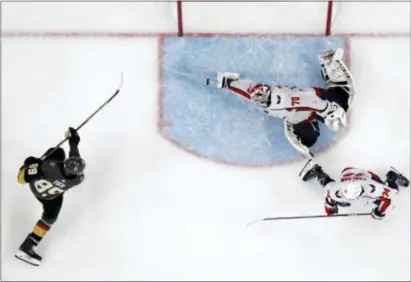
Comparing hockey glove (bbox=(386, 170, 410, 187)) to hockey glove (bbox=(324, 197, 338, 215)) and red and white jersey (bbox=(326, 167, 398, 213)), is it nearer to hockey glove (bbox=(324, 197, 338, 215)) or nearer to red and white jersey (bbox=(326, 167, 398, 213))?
red and white jersey (bbox=(326, 167, 398, 213))

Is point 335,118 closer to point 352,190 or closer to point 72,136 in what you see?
point 352,190

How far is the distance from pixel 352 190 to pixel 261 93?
660 mm

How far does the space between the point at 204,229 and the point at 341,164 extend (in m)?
0.82

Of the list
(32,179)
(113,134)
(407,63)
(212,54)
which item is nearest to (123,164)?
(113,134)

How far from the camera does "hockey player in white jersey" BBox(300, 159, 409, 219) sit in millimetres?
3274

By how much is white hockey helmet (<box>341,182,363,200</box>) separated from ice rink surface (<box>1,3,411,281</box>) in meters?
0.38

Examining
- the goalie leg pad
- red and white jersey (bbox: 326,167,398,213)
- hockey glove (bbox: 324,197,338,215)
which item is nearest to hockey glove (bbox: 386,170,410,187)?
red and white jersey (bbox: 326,167,398,213)

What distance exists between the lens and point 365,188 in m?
3.29

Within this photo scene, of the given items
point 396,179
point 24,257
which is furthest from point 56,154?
point 396,179

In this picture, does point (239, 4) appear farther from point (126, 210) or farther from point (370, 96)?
point (126, 210)

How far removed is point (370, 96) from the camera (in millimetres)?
3656

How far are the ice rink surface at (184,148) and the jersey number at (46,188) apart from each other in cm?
27

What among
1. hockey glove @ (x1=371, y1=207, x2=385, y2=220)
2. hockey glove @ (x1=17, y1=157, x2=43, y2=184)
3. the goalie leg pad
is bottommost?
hockey glove @ (x1=371, y1=207, x2=385, y2=220)

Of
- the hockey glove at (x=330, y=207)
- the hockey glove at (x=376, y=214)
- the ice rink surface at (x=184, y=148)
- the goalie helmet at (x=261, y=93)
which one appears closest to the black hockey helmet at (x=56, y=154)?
the ice rink surface at (x=184, y=148)
